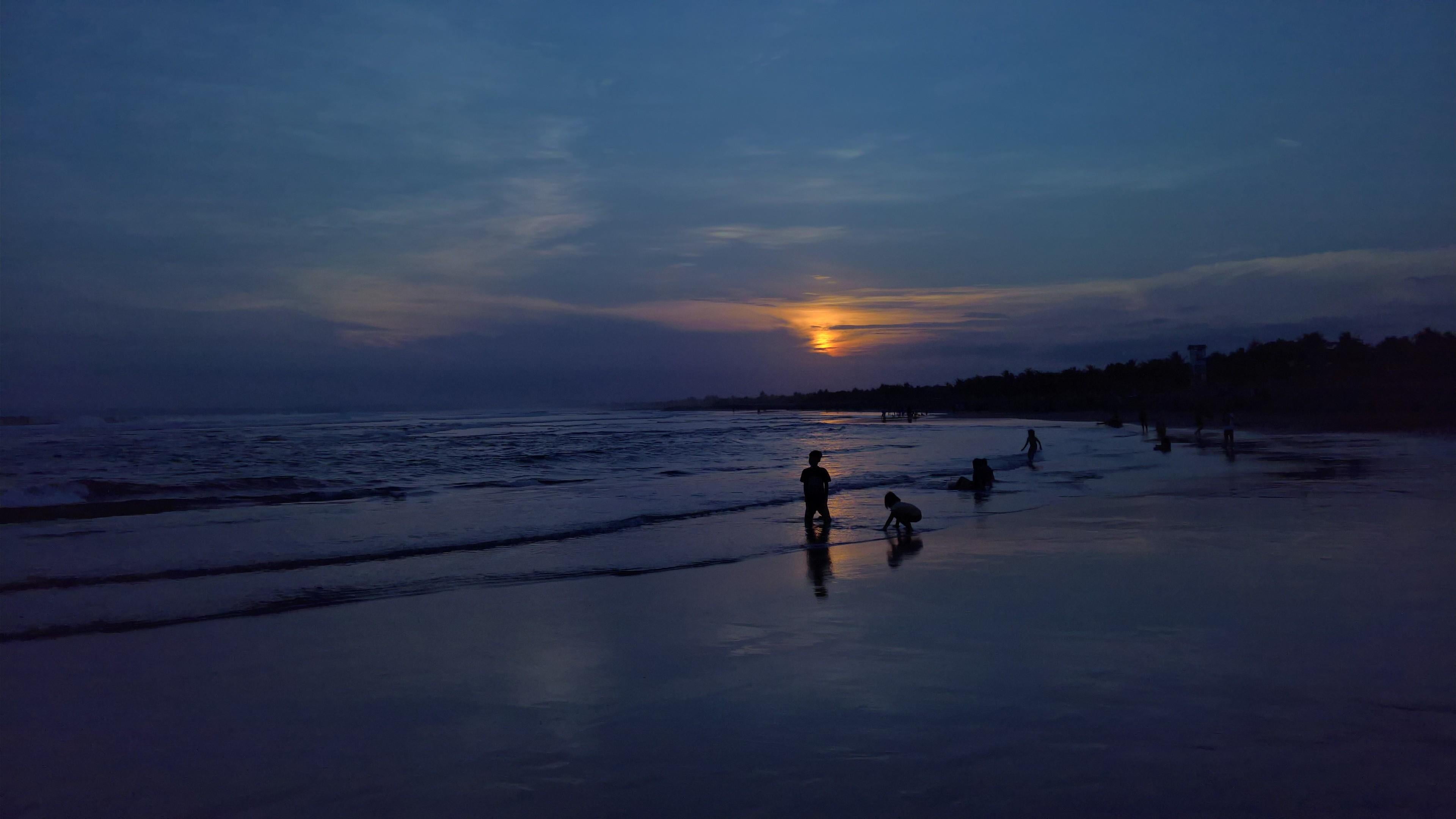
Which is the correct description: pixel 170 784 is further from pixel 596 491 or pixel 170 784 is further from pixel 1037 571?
pixel 596 491

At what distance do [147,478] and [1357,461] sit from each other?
3789 centimetres

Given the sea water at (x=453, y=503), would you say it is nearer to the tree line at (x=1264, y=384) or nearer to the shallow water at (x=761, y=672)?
the shallow water at (x=761, y=672)

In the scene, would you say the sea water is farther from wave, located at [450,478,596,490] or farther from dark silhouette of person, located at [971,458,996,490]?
dark silhouette of person, located at [971,458,996,490]

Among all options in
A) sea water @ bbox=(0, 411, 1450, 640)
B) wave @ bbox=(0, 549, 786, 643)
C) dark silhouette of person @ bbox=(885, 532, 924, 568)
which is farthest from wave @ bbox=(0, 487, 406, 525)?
dark silhouette of person @ bbox=(885, 532, 924, 568)

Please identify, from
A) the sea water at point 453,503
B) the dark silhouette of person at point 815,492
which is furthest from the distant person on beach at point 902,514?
the dark silhouette of person at point 815,492

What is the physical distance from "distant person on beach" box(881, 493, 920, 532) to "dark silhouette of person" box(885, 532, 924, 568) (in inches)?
6.3

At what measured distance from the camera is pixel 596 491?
78.0ft

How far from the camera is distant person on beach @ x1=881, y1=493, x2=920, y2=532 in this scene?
14406 mm

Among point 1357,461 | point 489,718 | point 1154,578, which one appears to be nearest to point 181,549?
point 489,718

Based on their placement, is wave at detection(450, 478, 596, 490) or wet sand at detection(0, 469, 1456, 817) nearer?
wet sand at detection(0, 469, 1456, 817)

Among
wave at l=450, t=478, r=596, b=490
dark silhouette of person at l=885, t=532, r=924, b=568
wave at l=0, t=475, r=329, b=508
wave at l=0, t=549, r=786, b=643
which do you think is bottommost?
dark silhouette of person at l=885, t=532, r=924, b=568

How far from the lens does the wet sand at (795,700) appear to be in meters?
4.72

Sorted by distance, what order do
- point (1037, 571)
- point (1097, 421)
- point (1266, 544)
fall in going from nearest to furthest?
point (1037, 571) → point (1266, 544) → point (1097, 421)

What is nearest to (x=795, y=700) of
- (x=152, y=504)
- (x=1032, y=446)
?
(x=152, y=504)
